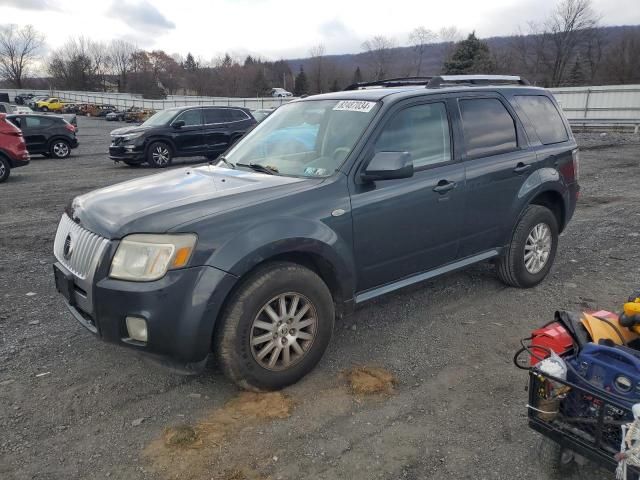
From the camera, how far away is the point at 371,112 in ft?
12.3

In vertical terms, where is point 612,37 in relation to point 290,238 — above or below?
above

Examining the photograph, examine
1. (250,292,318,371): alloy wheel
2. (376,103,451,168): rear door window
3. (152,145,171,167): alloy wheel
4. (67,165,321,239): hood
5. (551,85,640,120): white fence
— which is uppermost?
(551,85,640,120): white fence

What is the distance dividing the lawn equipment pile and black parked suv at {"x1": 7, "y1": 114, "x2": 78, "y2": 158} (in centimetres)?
1877

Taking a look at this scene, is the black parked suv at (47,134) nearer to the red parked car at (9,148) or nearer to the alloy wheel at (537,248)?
the red parked car at (9,148)

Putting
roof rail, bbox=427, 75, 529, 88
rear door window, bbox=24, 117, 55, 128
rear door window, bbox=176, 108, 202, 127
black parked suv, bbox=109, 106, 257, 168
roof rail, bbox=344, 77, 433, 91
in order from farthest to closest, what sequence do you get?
1. rear door window, bbox=24, 117, 55, 128
2. rear door window, bbox=176, 108, 202, 127
3. black parked suv, bbox=109, 106, 257, 168
4. roof rail, bbox=344, 77, 433, 91
5. roof rail, bbox=427, 75, 529, 88

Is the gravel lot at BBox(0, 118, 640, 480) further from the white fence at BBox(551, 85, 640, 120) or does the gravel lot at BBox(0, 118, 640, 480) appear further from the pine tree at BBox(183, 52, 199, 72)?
the pine tree at BBox(183, 52, 199, 72)

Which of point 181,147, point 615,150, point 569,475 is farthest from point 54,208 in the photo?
point 615,150

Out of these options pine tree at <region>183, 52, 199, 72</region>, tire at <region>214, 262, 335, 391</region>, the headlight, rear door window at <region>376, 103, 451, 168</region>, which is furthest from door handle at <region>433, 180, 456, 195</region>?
pine tree at <region>183, 52, 199, 72</region>

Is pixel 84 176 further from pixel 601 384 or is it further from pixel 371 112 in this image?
pixel 601 384

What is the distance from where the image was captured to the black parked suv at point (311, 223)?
9.37 ft

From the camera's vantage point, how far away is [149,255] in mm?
2834

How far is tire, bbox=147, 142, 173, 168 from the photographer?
1459 cm

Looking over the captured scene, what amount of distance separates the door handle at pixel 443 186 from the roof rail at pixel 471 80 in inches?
35.7

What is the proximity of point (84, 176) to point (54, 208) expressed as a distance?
4489 millimetres
